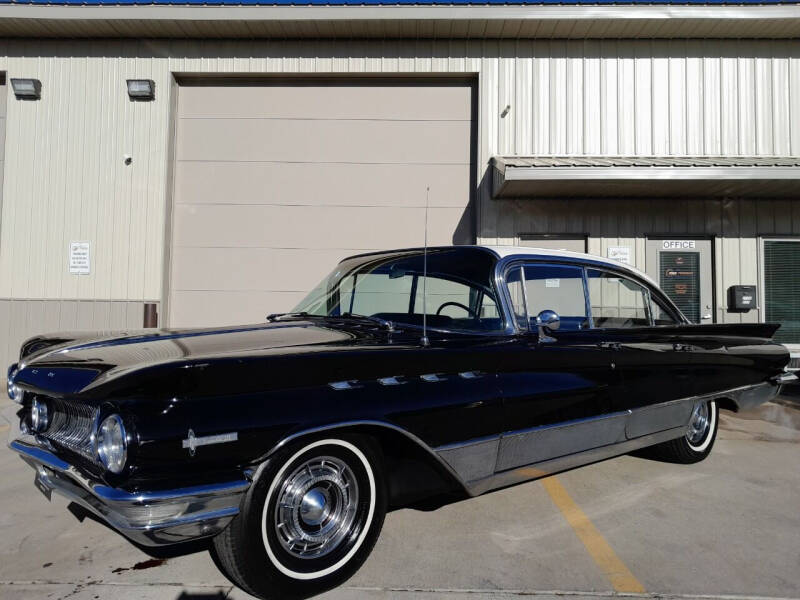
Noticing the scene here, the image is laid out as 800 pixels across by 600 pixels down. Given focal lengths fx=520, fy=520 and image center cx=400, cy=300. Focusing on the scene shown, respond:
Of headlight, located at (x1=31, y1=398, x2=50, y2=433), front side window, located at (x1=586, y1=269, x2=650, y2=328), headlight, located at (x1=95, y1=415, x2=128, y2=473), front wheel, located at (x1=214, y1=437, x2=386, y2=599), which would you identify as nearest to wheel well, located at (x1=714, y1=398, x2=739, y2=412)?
front side window, located at (x1=586, y1=269, x2=650, y2=328)

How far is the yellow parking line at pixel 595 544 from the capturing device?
2334 millimetres

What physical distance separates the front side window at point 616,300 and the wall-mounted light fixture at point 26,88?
9.56 meters

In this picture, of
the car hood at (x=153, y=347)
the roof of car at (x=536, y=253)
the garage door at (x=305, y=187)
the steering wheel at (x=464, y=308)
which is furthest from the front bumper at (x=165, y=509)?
the garage door at (x=305, y=187)

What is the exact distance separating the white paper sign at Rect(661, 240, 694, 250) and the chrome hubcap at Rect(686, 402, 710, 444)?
4.99 meters

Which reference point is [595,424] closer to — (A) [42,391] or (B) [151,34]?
(A) [42,391]

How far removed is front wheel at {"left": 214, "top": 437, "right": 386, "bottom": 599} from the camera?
1982 mm

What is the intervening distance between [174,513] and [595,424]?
2315 mm

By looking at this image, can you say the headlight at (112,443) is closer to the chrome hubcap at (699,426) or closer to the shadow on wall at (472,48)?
the chrome hubcap at (699,426)

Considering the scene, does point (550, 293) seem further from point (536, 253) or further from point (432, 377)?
point (432, 377)

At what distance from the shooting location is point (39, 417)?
2441 mm

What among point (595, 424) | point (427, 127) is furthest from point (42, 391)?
point (427, 127)

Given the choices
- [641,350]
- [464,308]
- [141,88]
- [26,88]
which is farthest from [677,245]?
[26,88]

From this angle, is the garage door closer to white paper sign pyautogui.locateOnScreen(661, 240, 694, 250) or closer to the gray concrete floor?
white paper sign pyautogui.locateOnScreen(661, 240, 694, 250)

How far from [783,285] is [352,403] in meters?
9.16
